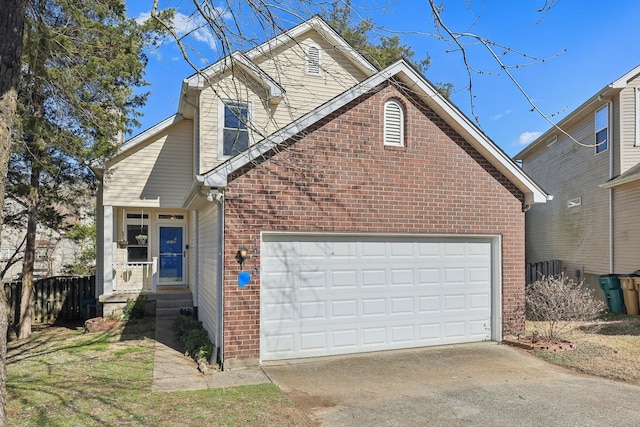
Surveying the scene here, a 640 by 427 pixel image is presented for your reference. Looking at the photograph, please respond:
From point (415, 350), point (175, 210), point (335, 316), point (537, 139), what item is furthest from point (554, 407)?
point (537, 139)

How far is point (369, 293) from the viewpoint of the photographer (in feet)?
26.9

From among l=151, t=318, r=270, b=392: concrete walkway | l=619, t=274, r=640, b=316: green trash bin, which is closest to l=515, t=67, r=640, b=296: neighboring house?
l=619, t=274, r=640, b=316: green trash bin

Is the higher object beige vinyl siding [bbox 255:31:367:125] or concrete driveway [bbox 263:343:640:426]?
beige vinyl siding [bbox 255:31:367:125]

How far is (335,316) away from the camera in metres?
7.97

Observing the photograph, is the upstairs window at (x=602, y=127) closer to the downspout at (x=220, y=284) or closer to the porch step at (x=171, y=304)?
the downspout at (x=220, y=284)

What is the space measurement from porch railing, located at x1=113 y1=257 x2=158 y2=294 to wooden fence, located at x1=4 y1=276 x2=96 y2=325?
1.41 m

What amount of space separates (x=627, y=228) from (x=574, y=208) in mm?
3156

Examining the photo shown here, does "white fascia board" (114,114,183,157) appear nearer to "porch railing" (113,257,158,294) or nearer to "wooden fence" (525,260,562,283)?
"porch railing" (113,257,158,294)

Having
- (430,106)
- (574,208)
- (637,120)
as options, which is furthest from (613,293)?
(430,106)

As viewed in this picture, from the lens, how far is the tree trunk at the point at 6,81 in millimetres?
3676

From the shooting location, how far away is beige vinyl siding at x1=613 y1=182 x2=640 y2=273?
12.5 metres

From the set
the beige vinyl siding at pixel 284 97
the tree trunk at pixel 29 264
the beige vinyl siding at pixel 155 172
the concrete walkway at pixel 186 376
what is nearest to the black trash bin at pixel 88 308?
the tree trunk at pixel 29 264

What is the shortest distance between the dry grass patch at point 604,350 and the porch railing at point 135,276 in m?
10.5

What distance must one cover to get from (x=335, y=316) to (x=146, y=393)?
3.48 metres
